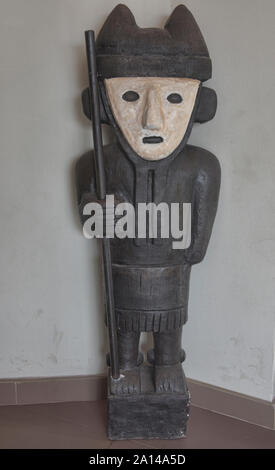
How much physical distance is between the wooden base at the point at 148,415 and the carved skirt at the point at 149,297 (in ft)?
0.67

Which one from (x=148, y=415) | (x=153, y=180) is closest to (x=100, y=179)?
(x=153, y=180)

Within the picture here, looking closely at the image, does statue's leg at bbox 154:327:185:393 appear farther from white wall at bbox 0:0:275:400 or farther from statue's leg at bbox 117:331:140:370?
white wall at bbox 0:0:275:400

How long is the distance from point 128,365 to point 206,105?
2.70 ft

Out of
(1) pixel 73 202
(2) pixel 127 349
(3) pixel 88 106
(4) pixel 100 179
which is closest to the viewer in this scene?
(4) pixel 100 179

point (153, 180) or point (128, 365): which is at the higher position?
point (153, 180)

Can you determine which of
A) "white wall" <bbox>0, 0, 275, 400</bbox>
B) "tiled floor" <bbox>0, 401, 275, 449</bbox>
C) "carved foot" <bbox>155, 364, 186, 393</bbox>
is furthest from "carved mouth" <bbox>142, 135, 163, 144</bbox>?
"tiled floor" <bbox>0, 401, 275, 449</bbox>

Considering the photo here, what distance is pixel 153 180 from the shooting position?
1.32 meters

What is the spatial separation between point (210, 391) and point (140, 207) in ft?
2.34

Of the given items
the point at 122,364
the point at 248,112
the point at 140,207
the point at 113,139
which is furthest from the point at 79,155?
the point at 122,364

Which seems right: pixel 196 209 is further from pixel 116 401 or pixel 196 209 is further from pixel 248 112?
pixel 116 401

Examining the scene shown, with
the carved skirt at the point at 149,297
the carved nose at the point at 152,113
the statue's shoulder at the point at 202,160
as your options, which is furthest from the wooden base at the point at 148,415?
the carved nose at the point at 152,113

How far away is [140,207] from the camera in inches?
52.4

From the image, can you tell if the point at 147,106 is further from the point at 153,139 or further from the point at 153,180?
the point at 153,180

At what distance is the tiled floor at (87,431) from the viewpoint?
55.6 inches
